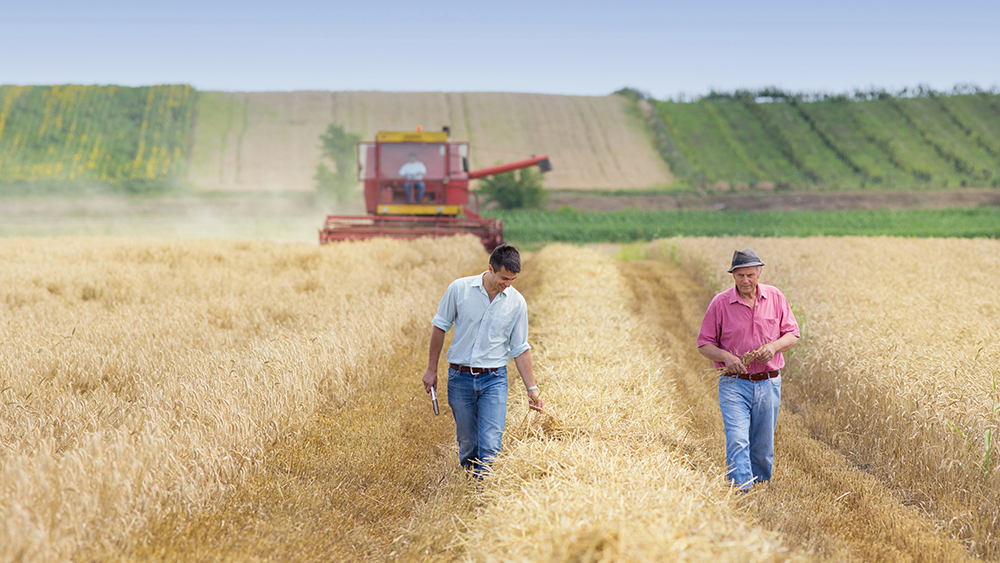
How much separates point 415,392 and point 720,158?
178 feet

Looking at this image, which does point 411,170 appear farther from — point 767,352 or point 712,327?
point 767,352

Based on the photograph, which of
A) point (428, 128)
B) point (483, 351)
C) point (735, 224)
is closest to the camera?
point (483, 351)

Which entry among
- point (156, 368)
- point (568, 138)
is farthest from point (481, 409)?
point (568, 138)

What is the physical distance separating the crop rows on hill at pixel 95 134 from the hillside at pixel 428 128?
7.25 feet

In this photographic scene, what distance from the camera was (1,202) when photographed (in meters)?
35.8

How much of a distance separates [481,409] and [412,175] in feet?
47.0

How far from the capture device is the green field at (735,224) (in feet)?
85.1

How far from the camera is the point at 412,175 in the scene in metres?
18.0

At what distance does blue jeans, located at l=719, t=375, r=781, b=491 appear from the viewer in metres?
4.57

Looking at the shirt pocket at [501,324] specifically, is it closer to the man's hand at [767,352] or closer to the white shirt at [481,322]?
the white shirt at [481,322]

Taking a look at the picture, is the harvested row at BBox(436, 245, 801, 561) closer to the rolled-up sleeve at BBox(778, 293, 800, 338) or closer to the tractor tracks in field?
the tractor tracks in field

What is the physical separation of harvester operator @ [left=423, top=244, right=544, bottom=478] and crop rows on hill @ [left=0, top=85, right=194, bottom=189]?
4560cm

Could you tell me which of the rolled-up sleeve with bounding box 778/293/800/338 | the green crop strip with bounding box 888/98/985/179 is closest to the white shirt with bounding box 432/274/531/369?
the rolled-up sleeve with bounding box 778/293/800/338

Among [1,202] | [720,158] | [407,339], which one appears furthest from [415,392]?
[720,158]
